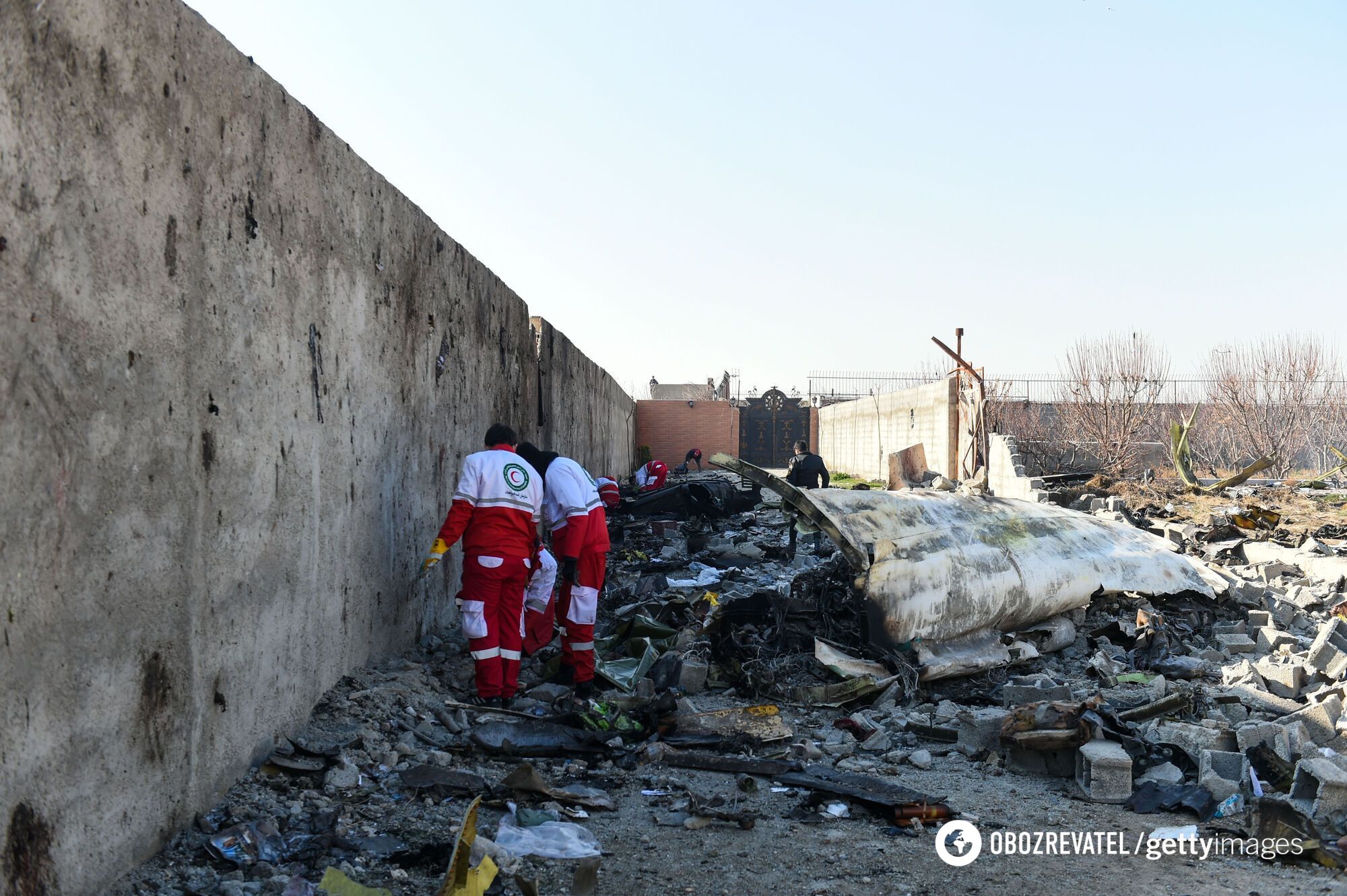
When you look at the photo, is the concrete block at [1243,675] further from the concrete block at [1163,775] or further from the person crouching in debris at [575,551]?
the person crouching in debris at [575,551]

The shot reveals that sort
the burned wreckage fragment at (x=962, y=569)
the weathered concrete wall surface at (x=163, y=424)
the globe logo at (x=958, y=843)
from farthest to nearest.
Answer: the burned wreckage fragment at (x=962, y=569) → the globe logo at (x=958, y=843) → the weathered concrete wall surface at (x=163, y=424)

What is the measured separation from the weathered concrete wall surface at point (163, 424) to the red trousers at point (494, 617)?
497 mm

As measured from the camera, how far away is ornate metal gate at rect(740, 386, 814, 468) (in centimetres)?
3183

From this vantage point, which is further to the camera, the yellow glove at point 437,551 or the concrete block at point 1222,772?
the yellow glove at point 437,551

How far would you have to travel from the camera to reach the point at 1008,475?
44.0 feet

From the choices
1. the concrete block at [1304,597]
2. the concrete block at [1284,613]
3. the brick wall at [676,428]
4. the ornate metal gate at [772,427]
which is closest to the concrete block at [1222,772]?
the concrete block at [1284,613]

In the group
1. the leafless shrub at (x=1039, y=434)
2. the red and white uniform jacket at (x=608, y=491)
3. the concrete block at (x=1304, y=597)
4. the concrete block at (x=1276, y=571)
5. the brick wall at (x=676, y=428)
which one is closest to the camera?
the concrete block at (x=1304, y=597)

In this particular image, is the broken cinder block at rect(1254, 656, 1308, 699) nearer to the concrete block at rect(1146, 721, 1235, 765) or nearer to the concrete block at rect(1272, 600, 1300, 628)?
the concrete block at rect(1146, 721, 1235, 765)

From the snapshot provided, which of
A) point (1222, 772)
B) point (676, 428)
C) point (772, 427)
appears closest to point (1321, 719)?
point (1222, 772)

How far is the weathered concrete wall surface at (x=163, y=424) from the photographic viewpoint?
2088 millimetres

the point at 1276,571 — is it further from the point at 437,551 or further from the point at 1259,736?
the point at 437,551

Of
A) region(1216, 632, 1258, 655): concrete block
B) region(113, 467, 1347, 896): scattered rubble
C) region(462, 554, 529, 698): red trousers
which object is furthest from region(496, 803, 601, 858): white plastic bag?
region(1216, 632, 1258, 655): concrete block

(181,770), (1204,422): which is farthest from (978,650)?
(1204,422)

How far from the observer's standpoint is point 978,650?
18.5ft
